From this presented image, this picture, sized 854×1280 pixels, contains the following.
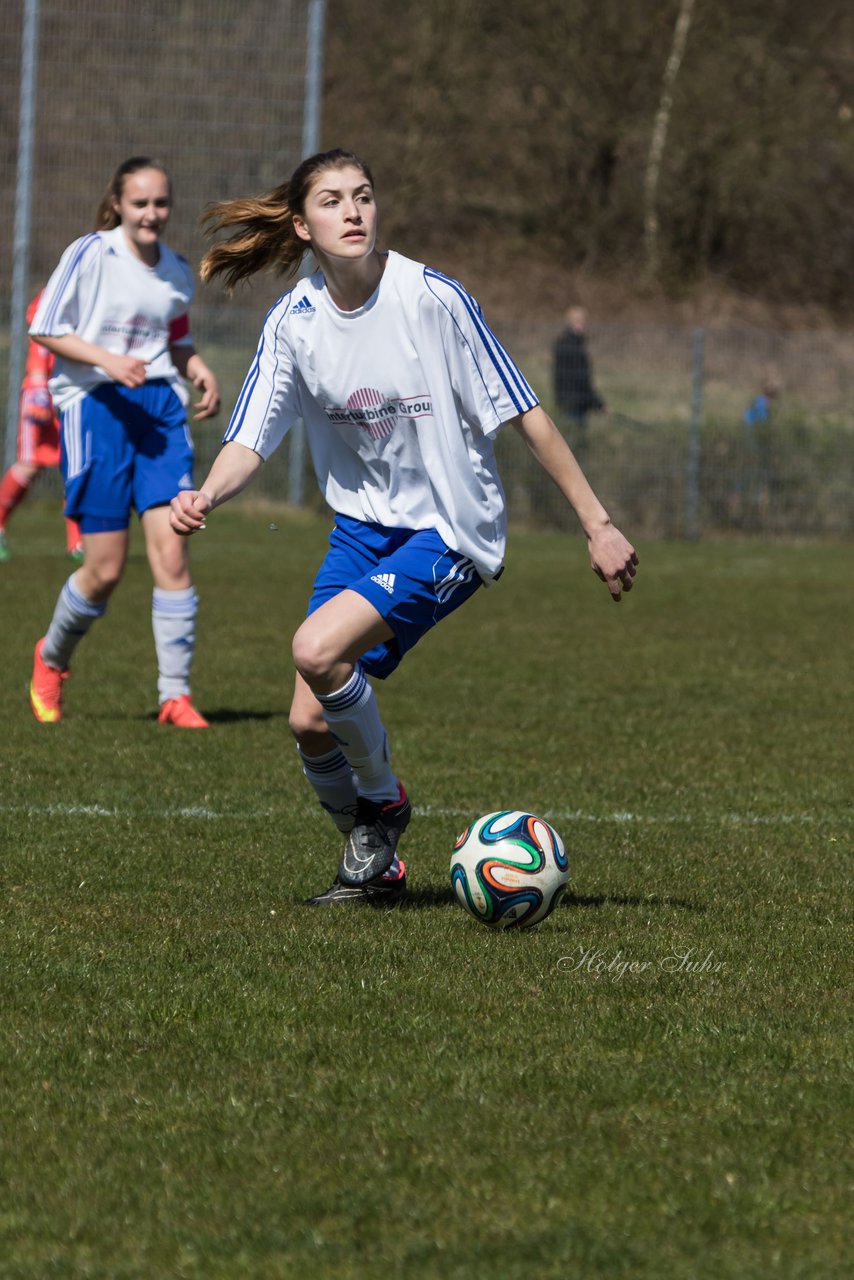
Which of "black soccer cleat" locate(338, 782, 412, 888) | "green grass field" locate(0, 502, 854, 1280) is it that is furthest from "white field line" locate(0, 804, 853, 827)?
"black soccer cleat" locate(338, 782, 412, 888)

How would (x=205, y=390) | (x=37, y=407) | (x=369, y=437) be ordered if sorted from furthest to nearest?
(x=37, y=407), (x=205, y=390), (x=369, y=437)

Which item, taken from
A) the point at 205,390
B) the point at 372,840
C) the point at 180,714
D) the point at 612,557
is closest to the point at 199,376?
A: the point at 205,390

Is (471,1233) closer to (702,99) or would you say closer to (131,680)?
(131,680)

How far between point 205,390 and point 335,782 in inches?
118

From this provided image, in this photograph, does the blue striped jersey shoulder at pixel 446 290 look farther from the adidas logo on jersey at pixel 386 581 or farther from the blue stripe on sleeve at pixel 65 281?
the blue stripe on sleeve at pixel 65 281

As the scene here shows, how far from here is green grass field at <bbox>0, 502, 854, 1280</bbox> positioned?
284cm

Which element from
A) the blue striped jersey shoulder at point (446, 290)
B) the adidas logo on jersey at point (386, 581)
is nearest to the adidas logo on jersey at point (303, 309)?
the blue striped jersey shoulder at point (446, 290)

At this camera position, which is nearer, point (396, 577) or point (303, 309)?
point (396, 577)

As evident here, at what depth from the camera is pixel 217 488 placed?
4.82 metres

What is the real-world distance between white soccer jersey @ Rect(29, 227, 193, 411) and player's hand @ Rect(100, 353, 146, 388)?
0.44 metres

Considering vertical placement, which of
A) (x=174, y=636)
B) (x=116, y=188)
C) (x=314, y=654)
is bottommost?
(x=174, y=636)

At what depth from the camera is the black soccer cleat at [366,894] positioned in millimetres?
5051

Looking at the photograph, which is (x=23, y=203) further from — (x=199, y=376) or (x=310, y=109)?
(x=199, y=376)

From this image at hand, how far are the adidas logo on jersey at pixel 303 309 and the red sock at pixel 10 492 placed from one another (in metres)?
10.4
